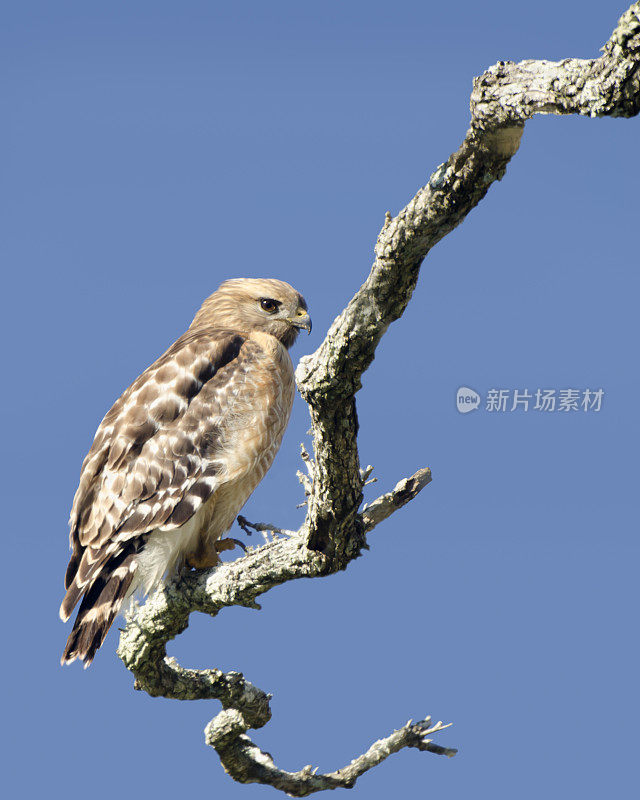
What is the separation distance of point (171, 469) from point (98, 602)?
0.98 m

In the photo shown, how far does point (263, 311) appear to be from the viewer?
7.17 meters

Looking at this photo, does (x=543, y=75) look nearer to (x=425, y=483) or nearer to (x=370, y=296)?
(x=370, y=296)

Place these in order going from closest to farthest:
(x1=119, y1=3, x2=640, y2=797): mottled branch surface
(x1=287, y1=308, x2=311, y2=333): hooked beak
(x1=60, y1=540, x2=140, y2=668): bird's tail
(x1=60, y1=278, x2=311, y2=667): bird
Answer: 1. (x1=119, y1=3, x2=640, y2=797): mottled branch surface
2. (x1=60, y1=540, x2=140, y2=668): bird's tail
3. (x1=60, y1=278, x2=311, y2=667): bird
4. (x1=287, y1=308, x2=311, y2=333): hooked beak

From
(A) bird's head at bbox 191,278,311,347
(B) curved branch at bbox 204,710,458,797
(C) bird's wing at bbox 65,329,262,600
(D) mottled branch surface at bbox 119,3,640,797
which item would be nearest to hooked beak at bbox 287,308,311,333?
(A) bird's head at bbox 191,278,311,347

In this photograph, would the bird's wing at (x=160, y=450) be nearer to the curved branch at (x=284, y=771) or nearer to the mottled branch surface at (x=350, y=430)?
the mottled branch surface at (x=350, y=430)

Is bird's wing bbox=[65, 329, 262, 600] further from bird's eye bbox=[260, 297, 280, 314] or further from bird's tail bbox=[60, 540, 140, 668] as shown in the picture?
bird's eye bbox=[260, 297, 280, 314]

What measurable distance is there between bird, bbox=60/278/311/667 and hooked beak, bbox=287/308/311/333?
1.39ft

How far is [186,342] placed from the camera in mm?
6625

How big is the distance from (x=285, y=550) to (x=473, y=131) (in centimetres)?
269

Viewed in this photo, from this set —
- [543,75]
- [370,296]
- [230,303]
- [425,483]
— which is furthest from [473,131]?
[230,303]

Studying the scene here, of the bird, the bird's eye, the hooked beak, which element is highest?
the bird's eye

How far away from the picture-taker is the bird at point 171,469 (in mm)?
5781

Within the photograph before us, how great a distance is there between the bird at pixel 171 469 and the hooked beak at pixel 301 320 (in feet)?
1.39

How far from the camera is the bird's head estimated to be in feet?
23.3
